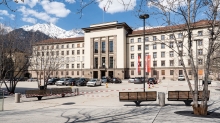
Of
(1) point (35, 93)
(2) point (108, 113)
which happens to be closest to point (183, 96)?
(2) point (108, 113)

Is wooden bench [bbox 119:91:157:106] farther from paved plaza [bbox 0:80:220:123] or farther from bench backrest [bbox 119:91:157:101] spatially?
paved plaza [bbox 0:80:220:123]

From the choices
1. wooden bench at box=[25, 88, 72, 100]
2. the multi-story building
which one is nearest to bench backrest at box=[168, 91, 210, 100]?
wooden bench at box=[25, 88, 72, 100]

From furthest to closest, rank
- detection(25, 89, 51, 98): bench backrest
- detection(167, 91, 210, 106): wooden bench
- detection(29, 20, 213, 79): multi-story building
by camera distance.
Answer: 1. detection(29, 20, 213, 79): multi-story building
2. detection(25, 89, 51, 98): bench backrest
3. detection(167, 91, 210, 106): wooden bench

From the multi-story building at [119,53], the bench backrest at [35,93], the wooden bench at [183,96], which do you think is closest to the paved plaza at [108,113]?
the wooden bench at [183,96]

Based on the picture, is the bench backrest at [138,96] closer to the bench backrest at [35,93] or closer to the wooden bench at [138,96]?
the wooden bench at [138,96]

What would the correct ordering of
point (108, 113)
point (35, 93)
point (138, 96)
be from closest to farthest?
point (108, 113), point (138, 96), point (35, 93)

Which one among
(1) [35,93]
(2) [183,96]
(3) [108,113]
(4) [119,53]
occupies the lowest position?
(3) [108,113]

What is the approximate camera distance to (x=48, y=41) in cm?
2802

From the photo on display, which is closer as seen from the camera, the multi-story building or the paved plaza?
the paved plaza

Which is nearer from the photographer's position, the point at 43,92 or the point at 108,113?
the point at 108,113

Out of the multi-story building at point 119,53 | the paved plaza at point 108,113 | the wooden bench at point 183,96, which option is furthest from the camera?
the multi-story building at point 119,53

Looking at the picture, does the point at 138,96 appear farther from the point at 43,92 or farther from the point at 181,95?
the point at 43,92

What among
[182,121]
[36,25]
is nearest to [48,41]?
[36,25]

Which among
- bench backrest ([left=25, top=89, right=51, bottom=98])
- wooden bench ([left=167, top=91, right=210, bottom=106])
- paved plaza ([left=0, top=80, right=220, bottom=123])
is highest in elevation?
wooden bench ([left=167, top=91, right=210, bottom=106])
